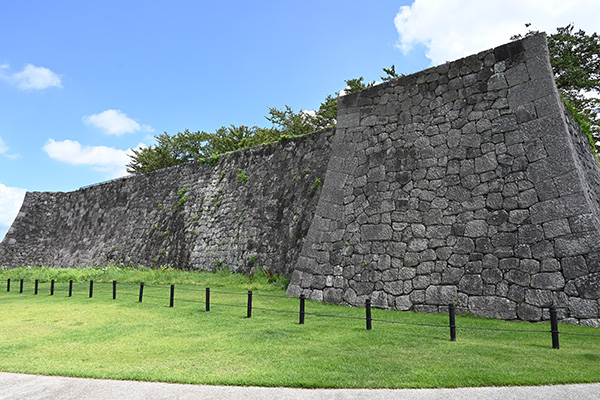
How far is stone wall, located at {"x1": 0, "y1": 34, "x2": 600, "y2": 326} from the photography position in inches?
364

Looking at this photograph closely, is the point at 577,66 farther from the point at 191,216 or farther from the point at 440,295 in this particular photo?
the point at 191,216

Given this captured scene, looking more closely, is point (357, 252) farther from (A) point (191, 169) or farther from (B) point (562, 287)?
(A) point (191, 169)

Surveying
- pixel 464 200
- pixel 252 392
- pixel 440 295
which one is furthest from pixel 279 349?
pixel 464 200

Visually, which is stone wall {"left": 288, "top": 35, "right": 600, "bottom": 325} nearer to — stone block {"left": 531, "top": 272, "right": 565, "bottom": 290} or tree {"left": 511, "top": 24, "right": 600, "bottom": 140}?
stone block {"left": 531, "top": 272, "right": 565, "bottom": 290}

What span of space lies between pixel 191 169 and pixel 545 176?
63.6 ft

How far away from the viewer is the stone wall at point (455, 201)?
9.25 metres

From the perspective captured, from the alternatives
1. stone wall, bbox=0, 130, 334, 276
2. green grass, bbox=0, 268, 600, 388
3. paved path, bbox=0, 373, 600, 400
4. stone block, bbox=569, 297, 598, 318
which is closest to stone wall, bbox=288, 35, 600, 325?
stone block, bbox=569, 297, 598, 318

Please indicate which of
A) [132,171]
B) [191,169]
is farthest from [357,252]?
[132,171]

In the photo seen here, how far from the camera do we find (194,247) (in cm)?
2155

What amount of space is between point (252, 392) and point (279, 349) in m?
2.05

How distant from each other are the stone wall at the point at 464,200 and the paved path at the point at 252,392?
450cm

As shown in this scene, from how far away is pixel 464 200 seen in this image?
10.8m

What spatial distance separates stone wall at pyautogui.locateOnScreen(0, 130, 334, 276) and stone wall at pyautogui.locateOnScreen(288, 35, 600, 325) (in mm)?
3339

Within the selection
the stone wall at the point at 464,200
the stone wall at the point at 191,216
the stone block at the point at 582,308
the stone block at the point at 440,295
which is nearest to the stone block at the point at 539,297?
the stone wall at the point at 464,200
